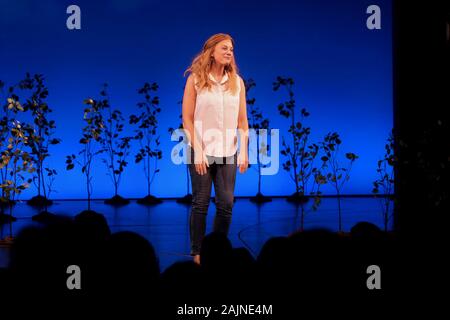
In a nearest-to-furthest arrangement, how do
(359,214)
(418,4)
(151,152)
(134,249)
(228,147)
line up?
(134,249) < (228,147) < (418,4) < (359,214) < (151,152)

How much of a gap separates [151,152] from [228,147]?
15.8 ft

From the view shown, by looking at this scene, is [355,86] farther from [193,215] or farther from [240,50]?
[193,215]

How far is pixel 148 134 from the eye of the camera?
7250 mm

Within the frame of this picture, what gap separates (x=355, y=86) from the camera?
7.23m

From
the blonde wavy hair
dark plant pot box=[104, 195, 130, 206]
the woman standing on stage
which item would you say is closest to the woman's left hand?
the woman standing on stage

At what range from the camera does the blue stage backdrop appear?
23.0 ft

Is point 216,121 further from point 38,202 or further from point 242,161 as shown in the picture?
point 38,202

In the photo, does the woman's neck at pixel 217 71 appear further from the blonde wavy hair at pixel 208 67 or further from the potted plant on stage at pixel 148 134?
the potted plant on stage at pixel 148 134

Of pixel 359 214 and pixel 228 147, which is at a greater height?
pixel 228 147

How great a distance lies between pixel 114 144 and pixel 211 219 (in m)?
2.76

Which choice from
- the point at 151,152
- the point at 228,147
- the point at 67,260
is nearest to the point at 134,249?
the point at 67,260

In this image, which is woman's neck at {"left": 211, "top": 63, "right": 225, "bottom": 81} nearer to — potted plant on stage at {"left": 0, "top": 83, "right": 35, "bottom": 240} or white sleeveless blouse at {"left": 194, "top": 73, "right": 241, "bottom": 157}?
white sleeveless blouse at {"left": 194, "top": 73, "right": 241, "bottom": 157}

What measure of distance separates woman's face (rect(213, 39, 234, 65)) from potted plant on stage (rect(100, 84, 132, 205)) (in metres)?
4.71

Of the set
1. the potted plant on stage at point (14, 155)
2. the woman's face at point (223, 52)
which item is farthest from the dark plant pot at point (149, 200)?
the woman's face at point (223, 52)
